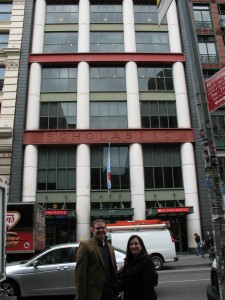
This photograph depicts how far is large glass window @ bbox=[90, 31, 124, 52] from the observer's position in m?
31.2

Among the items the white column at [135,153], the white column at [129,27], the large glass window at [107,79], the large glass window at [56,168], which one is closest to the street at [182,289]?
the white column at [135,153]

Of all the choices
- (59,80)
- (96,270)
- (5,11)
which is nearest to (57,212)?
(59,80)

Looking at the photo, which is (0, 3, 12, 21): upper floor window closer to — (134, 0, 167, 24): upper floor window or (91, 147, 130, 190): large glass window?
(134, 0, 167, 24): upper floor window

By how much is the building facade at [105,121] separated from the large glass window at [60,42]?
98 mm

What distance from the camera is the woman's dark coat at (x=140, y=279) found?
13.5ft

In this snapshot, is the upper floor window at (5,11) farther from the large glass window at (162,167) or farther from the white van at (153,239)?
the white van at (153,239)

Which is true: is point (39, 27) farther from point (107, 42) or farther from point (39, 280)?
point (39, 280)

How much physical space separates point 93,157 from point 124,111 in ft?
17.0

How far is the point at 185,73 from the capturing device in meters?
30.7

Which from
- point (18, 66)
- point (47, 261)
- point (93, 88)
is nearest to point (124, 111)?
point (93, 88)

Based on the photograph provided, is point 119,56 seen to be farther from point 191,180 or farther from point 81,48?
point 191,180

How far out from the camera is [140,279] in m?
4.27

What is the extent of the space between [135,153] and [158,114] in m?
4.60

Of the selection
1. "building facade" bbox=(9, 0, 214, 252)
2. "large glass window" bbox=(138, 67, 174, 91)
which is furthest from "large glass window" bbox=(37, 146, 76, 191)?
"large glass window" bbox=(138, 67, 174, 91)
